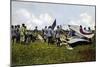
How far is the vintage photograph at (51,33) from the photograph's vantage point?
232 centimetres

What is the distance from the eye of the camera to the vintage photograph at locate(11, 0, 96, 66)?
2.32 meters

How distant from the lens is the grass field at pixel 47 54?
2322 millimetres

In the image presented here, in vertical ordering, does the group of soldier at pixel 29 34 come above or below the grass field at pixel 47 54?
above

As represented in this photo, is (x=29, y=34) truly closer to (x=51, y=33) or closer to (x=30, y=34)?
→ (x=30, y=34)

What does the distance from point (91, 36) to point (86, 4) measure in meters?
0.44

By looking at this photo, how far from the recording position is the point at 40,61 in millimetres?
2414

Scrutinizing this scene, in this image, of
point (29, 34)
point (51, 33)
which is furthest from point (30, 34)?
point (51, 33)

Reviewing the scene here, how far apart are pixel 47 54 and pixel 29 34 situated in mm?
337

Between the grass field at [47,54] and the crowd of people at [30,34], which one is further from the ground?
the crowd of people at [30,34]

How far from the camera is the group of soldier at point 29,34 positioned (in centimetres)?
230

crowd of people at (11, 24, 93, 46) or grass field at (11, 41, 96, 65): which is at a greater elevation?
crowd of people at (11, 24, 93, 46)

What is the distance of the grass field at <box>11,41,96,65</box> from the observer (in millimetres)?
2322

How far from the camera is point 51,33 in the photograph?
247cm
